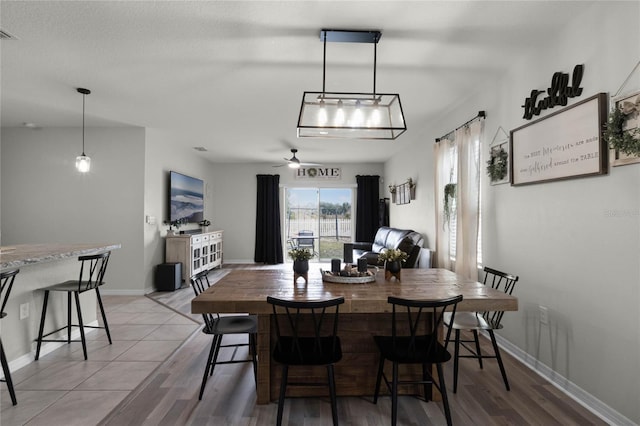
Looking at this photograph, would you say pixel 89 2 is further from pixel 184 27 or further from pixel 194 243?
pixel 194 243

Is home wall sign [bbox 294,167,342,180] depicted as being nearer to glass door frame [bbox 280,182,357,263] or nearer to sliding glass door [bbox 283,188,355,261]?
glass door frame [bbox 280,182,357,263]

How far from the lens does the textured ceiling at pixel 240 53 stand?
2270 millimetres

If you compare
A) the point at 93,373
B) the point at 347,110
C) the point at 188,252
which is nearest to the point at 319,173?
the point at 188,252

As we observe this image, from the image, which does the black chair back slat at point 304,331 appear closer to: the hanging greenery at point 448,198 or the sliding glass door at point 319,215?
the hanging greenery at point 448,198

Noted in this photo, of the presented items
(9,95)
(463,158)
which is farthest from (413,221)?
(9,95)

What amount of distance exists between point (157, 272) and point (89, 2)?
170 inches

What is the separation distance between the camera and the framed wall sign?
2107 mm

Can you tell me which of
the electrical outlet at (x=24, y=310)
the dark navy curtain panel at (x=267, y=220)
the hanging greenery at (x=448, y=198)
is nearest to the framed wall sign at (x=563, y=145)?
the hanging greenery at (x=448, y=198)

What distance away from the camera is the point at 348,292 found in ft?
7.30

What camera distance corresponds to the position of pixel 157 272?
558 centimetres

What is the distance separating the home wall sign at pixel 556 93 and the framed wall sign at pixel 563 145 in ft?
0.27

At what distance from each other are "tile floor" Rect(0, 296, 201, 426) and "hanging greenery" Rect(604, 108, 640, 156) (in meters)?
3.55

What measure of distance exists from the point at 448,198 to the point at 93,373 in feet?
13.6

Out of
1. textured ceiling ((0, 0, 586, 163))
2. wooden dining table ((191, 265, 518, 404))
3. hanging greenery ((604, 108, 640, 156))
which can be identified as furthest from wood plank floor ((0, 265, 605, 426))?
textured ceiling ((0, 0, 586, 163))
